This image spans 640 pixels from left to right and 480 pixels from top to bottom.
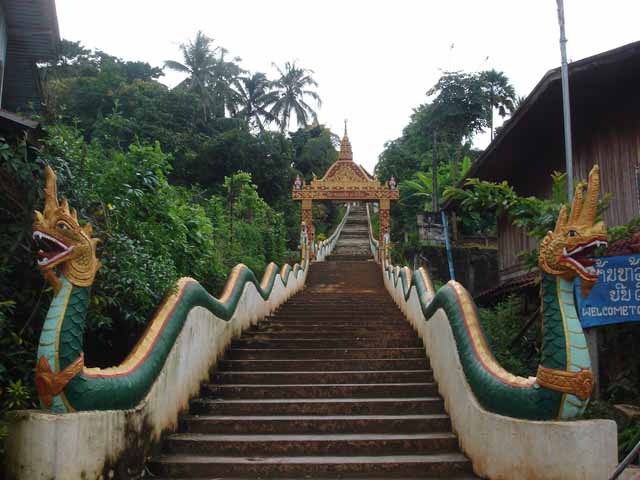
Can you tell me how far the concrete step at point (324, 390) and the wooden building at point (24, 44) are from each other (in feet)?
16.0

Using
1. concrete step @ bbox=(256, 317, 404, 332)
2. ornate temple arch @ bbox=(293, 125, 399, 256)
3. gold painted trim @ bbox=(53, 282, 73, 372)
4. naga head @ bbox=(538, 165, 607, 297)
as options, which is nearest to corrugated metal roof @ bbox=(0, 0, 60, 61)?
concrete step @ bbox=(256, 317, 404, 332)

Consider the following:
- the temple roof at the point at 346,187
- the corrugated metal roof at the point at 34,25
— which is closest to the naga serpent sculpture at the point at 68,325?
the corrugated metal roof at the point at 34,25

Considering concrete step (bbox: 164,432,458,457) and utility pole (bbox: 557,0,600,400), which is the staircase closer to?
concrete step (bbox: 164,432,458,457)

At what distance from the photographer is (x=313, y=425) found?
19.4 feet

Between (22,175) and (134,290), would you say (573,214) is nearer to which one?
(134,290)

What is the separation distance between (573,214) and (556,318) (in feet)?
2.52

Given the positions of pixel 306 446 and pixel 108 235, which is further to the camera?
pixel 108 235

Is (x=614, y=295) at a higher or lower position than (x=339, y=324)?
higher

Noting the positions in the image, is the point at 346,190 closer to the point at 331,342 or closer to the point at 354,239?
the point at 354,239

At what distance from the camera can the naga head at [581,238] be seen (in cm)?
418

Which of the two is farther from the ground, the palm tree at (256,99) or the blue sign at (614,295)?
the palm tree at (256,99)

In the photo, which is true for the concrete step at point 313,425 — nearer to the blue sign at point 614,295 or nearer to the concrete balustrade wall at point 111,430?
the concrete balustrade wall at point 111,430

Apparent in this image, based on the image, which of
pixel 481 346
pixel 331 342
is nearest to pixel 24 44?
pixel 331 342

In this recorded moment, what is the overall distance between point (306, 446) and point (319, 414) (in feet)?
2.61
